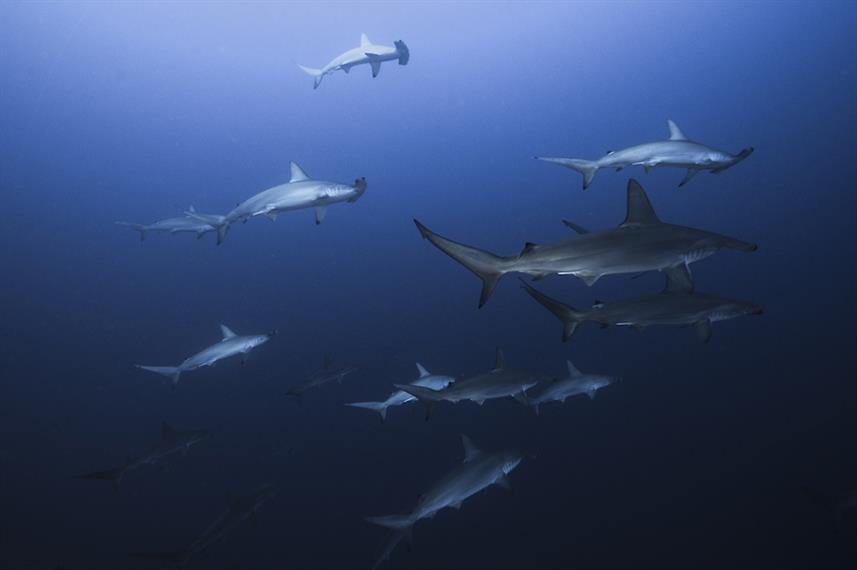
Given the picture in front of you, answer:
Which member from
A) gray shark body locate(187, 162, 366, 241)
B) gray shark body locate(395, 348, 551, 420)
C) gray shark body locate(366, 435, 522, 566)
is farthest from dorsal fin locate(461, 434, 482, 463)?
gray shark body locate(187, 162, 366, 241)

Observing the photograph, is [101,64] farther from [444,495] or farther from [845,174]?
[845,174]

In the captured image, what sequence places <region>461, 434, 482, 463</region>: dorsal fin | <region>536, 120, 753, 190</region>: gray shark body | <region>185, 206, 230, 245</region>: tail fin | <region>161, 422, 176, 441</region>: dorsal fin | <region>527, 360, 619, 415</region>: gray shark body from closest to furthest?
<region>536, 120, 753, 190</region>: gray shark body, <region>461, 434, 482, 463</region>: dorsal fin, <region>185, 206, 230, 245</region>: tail fin, <region>527, 360, 619, 415</region>: gray shark body, <region>161, 422, 176, 441</region>: dorsal fin

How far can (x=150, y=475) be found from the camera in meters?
22.4

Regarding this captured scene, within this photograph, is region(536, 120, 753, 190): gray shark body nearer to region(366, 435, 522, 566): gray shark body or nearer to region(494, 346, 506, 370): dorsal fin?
region(494, 346, 506, 370): dorsal fin

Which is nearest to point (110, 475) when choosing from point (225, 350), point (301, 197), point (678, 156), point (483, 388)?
point (225, 350)

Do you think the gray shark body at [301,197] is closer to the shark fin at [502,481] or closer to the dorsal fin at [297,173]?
the dorsal fin at [297,173]

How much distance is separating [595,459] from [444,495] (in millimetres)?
17000

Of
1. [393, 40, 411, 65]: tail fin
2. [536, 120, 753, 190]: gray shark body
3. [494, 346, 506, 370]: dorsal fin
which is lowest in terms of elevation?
[494, 346, 506, 370]: dorsal fin

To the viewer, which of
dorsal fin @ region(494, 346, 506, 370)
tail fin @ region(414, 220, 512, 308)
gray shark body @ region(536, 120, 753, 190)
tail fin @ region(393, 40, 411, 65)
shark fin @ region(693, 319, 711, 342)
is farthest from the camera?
tail fin @ region(393, 40, 411, 65)

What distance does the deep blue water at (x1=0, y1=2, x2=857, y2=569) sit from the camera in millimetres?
18797

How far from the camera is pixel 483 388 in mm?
6750

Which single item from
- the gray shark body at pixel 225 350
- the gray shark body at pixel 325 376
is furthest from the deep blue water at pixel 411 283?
the gray shark body at pixel 225 350

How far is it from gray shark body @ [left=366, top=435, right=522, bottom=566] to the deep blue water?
35.6 ft

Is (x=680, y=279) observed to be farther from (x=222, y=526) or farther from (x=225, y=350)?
(x=222, y=526)
